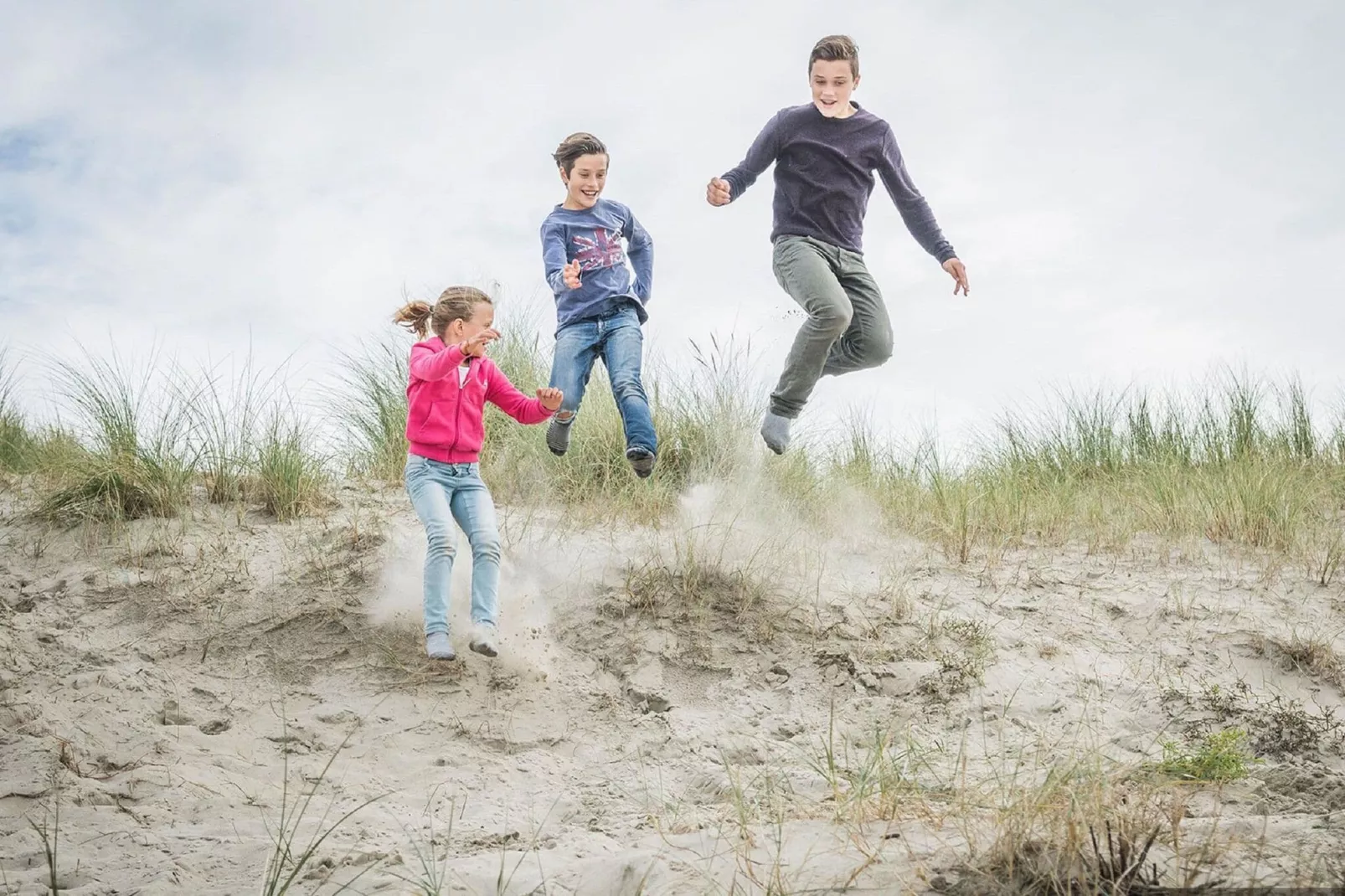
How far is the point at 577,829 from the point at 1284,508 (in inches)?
211

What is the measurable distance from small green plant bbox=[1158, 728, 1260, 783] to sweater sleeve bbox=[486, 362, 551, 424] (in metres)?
2.89

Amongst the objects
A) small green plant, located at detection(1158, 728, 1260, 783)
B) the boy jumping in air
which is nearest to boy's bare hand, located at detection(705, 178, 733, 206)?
the boy jumping in air

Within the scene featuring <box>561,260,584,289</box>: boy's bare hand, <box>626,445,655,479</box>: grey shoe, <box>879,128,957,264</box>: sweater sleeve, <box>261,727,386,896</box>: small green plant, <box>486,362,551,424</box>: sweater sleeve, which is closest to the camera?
<box>261,727,386,896</box>: small green plant

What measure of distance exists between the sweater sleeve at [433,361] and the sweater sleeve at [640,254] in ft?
4.56

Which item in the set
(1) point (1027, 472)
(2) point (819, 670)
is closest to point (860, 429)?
(1) point (1027, 472)

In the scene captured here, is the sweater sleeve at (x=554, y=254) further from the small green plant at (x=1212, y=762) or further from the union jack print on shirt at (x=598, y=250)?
the small green plant at (x=1212, y=762)

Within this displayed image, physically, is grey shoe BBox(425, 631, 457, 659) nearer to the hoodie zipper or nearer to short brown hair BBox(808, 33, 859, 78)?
the hoodie zipper

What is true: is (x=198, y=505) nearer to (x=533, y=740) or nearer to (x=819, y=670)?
(x=533, y=740)

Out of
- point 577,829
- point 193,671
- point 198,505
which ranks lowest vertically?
point 577,829

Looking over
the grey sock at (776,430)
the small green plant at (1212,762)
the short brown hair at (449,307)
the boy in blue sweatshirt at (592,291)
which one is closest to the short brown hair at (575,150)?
the boy in blue sweatshirt at (592,291)

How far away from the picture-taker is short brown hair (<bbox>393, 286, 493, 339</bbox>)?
507cm

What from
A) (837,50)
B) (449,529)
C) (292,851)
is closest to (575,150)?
(837,50)

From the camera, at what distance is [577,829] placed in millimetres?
3961

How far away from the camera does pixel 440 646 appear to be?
15.7 ft
